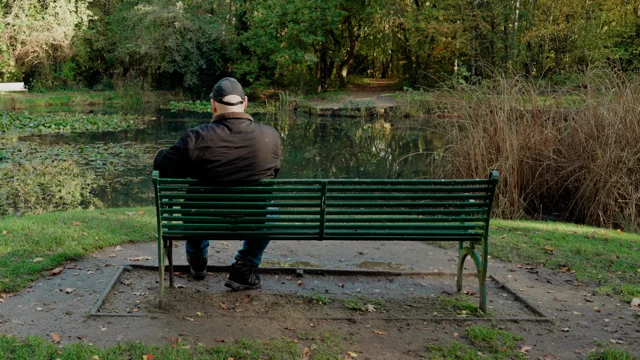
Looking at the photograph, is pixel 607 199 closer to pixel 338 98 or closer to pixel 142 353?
pixel 142 353

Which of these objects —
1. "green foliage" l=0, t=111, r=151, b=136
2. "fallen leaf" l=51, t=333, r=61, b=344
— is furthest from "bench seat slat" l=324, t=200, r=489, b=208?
"green foliage" l=0, t=111, r=151, b=136

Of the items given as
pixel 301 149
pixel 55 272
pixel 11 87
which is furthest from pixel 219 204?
pixel 11 87

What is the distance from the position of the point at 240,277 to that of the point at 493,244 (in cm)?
298

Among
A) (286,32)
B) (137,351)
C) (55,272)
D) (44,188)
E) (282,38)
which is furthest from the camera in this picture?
(286,32)

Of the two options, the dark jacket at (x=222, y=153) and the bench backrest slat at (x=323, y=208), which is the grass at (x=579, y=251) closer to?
the bench backrest slat at (x=323, y=208)

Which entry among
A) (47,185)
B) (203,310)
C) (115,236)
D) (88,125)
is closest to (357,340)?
(203,310)

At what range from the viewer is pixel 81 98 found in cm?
2891

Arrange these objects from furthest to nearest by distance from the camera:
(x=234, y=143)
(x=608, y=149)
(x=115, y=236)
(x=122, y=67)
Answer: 1. (x=122, y=67)
2. (x=608, y=149)
3. (x=115, y=236)
4. (x=234, y=143)

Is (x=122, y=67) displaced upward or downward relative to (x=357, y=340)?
upward

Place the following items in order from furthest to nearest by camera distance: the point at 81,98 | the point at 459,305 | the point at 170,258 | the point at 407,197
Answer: the point at 81,98
the point at 170,258
the point at 459,305
the point at 407,197

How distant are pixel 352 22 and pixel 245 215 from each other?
30.6 metres

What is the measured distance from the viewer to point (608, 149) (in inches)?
290

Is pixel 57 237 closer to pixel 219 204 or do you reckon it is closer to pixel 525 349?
pixel 219 204

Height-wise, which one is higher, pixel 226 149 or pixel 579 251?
pixel 226 149
